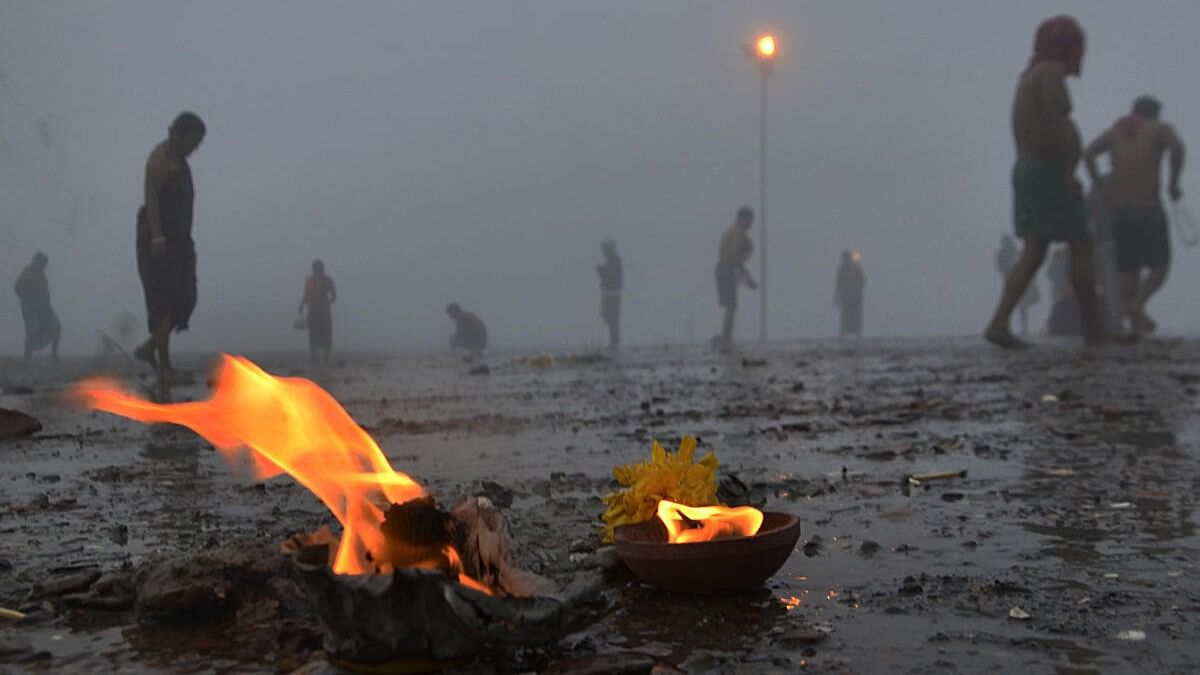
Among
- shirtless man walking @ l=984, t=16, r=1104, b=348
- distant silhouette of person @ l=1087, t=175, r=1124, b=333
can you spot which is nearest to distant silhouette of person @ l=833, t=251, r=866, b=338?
distant silhouette of person @ l=1087, t=175, r=1124, b=333

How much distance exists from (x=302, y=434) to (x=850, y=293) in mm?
28110

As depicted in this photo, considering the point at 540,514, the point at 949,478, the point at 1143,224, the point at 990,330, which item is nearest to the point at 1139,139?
the point at 1143,224

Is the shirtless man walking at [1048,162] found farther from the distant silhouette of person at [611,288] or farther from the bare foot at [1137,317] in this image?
the distant silhouette of person at [611,288]

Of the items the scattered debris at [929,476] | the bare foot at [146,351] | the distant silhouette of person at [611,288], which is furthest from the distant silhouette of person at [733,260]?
the scattered debris at [929,476]

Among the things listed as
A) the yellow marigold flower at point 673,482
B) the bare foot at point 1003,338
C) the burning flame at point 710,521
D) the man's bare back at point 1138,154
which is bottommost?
the burning flame at point 710,521

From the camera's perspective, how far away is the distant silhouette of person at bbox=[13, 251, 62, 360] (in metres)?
22.6

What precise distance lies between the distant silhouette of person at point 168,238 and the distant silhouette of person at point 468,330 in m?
15.3

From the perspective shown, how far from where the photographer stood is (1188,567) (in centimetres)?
250

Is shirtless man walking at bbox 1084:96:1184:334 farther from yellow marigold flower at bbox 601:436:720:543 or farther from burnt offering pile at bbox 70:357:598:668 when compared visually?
burnt offering pile at bbox 70:357:598:668

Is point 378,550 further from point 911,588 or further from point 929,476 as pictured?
point 929,476

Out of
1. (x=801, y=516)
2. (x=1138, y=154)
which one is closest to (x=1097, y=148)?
(x=1138, y=154)

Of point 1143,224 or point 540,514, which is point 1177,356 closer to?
point 1143,224

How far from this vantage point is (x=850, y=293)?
29.5m

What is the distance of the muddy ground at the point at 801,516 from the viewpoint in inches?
79.3
